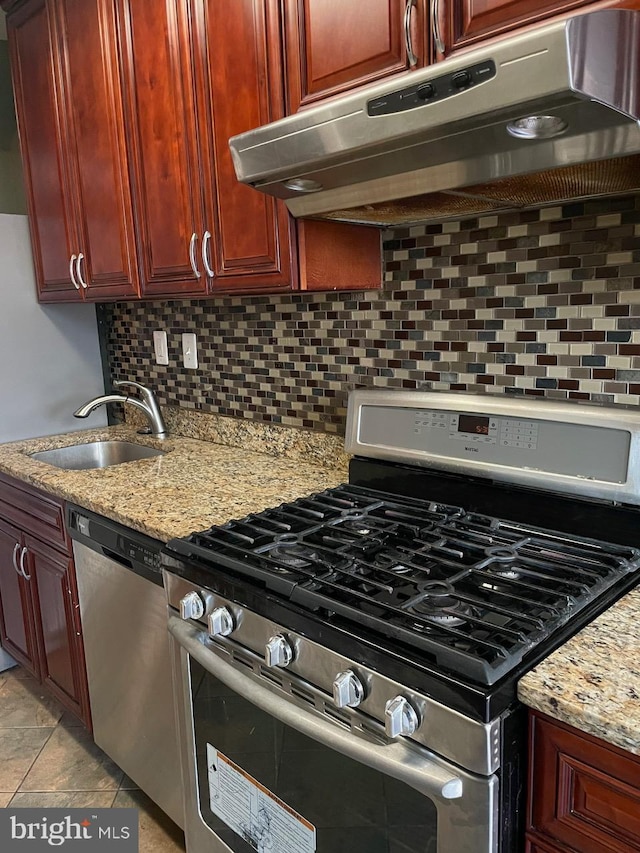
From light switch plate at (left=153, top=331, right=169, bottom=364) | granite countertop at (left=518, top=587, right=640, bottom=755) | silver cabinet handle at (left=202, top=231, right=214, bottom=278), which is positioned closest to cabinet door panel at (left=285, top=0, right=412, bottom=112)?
silver cabinet handle at (left=202, top=231, right=214, bottom=278)

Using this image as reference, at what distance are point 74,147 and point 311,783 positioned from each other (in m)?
1.95

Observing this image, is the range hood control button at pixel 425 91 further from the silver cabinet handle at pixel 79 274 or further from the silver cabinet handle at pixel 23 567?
the silver cabinet handle at pixel 23 567

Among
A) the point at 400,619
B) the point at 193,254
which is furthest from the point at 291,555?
the point at 193,254

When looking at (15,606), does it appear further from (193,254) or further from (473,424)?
(473,424)

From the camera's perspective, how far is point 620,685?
0.83 m

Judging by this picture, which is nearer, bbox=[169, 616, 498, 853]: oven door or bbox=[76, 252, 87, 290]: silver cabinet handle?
bbox=[169, 616, 498, 853]: oven door

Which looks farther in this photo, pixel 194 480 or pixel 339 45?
pixel 194 480

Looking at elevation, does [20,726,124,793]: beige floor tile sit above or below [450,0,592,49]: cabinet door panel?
below

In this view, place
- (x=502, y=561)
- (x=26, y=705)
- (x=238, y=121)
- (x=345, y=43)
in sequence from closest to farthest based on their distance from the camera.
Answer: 1. (x=502, y=561)
2. (x=345, y=43)
3. (x=238, y=121)
4. (x=26, y=705)

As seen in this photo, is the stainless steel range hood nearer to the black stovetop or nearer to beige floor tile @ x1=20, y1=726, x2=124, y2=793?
the black stovetop

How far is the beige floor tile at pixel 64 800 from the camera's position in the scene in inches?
73.2

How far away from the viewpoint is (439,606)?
3.34ft

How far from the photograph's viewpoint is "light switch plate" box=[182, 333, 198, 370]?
93.5 inches

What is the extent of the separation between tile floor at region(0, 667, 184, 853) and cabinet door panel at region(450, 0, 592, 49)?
191 cm
